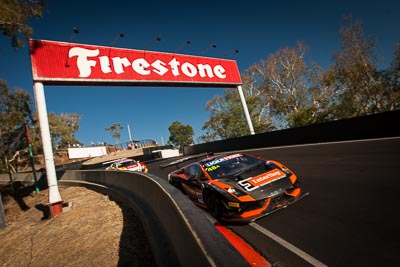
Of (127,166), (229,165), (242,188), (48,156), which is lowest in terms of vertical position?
(242,188)

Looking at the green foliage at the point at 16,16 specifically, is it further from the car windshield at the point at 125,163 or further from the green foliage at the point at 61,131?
the green foliage at the point at 61,131

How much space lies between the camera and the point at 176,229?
12.4ft

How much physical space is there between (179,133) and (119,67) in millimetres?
83376

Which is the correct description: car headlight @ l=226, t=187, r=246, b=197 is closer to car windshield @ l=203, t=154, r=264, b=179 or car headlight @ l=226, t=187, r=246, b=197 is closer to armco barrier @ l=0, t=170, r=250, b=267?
car windshield @ l=203, t=154, r=264, b=179

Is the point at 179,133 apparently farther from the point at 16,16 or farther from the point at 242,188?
the point at 242,188

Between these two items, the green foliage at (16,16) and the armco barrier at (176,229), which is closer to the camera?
the armco barrier at (176,229)

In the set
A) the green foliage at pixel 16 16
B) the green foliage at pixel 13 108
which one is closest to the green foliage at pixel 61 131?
the green foliage at pixel 13 108

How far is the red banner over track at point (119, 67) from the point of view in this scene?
45.1ft

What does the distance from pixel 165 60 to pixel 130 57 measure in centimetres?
263

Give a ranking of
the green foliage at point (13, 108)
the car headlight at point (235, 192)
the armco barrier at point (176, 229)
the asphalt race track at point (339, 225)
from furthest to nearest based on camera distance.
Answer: the green foliage at point (13, 108)
the car headlight at point (235, 192)
the asphalt race track at point (339, 225)
the armco barrier at point (176, 229)

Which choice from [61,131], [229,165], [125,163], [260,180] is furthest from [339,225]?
[61,131]

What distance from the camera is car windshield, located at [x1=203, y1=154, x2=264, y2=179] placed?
6250 mm

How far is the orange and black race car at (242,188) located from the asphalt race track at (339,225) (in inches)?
12.5

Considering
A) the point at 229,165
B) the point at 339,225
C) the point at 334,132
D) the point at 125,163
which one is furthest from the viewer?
the point at 125,163
